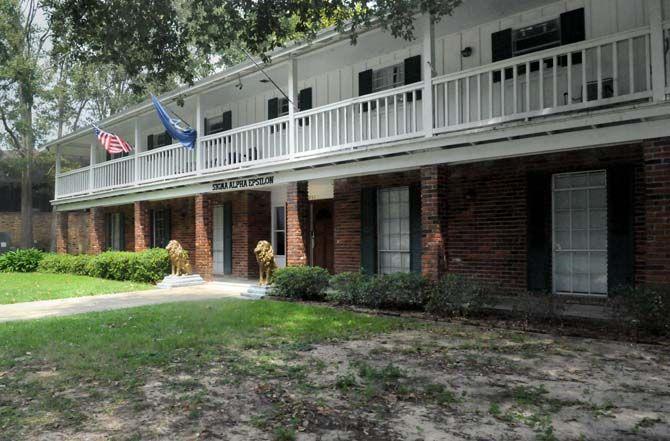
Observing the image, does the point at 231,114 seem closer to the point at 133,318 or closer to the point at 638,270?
the point at 133,318

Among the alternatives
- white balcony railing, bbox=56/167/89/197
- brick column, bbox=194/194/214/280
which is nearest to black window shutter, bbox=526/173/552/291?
brick column, bbox=194/194/214/280

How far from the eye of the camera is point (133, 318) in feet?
30.0

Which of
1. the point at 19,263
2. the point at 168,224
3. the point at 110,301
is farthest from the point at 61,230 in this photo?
the point at 110,301

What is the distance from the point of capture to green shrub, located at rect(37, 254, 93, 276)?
62.7ft

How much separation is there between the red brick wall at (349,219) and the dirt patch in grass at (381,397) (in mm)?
6416

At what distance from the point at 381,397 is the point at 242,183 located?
32.4 ft

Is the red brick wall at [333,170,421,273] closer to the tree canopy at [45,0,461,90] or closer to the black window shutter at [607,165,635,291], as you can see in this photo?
the tree canopy at [45,0,461,90]

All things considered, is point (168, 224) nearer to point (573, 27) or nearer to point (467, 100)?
point (467, 100)

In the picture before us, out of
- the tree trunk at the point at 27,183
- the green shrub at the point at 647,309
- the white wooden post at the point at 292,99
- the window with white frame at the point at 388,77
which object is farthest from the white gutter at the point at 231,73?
the tree trunk at the point at 27,183

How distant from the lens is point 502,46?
10273 millimetres

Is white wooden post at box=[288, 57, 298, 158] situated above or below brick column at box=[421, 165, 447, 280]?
above

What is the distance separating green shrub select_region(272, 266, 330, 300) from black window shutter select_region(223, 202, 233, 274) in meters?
5.20

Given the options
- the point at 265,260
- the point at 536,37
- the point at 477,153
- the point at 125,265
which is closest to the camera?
the point at 477,153

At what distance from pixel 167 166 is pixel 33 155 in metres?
17.6
